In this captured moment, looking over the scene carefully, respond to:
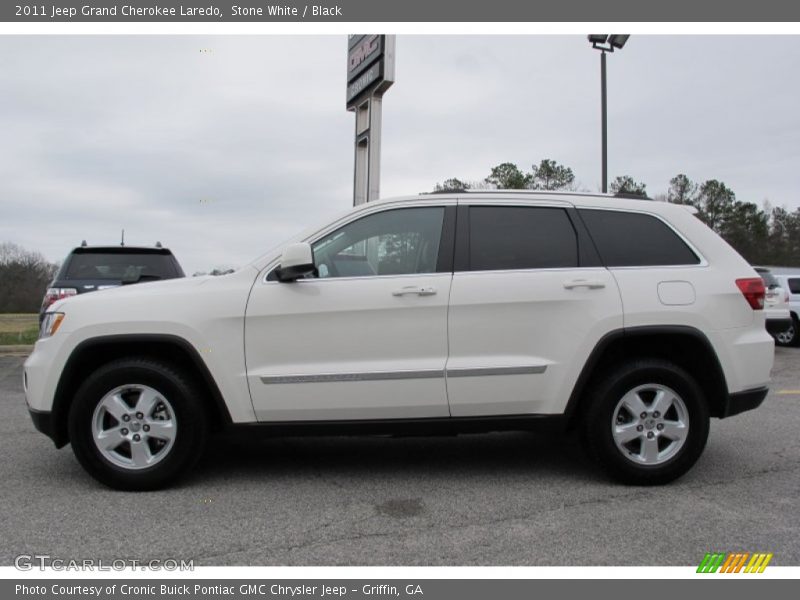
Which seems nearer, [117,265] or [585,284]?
[585,284]

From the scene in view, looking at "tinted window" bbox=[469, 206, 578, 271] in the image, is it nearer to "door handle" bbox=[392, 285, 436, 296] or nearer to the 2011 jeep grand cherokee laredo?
the 2011 jeep grand cherokee laredo

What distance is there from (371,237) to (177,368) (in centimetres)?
146

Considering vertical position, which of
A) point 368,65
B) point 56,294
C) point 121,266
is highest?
point 368,65

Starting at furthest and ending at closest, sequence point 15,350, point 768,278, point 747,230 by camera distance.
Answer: point 747,230
point 768,278
point 15,350

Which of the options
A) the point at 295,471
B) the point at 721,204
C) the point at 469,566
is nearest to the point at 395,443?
the point at 295,471

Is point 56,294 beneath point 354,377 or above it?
above

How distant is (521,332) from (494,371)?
0.29 m

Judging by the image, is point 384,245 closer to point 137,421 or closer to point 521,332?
point 521,332

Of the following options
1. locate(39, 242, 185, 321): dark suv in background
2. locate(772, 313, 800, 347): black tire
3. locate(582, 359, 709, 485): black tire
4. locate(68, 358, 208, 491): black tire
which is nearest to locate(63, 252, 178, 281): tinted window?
locate(39, 242, 185, 321): dark suv in background

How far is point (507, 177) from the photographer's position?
30625 millimetres

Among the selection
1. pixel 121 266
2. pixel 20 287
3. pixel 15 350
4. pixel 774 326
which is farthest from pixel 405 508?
pixel 20 287

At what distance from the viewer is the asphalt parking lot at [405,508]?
312 centimetres

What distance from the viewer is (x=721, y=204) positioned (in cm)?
4566

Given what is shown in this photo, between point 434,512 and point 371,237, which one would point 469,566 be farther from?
point 371,237
